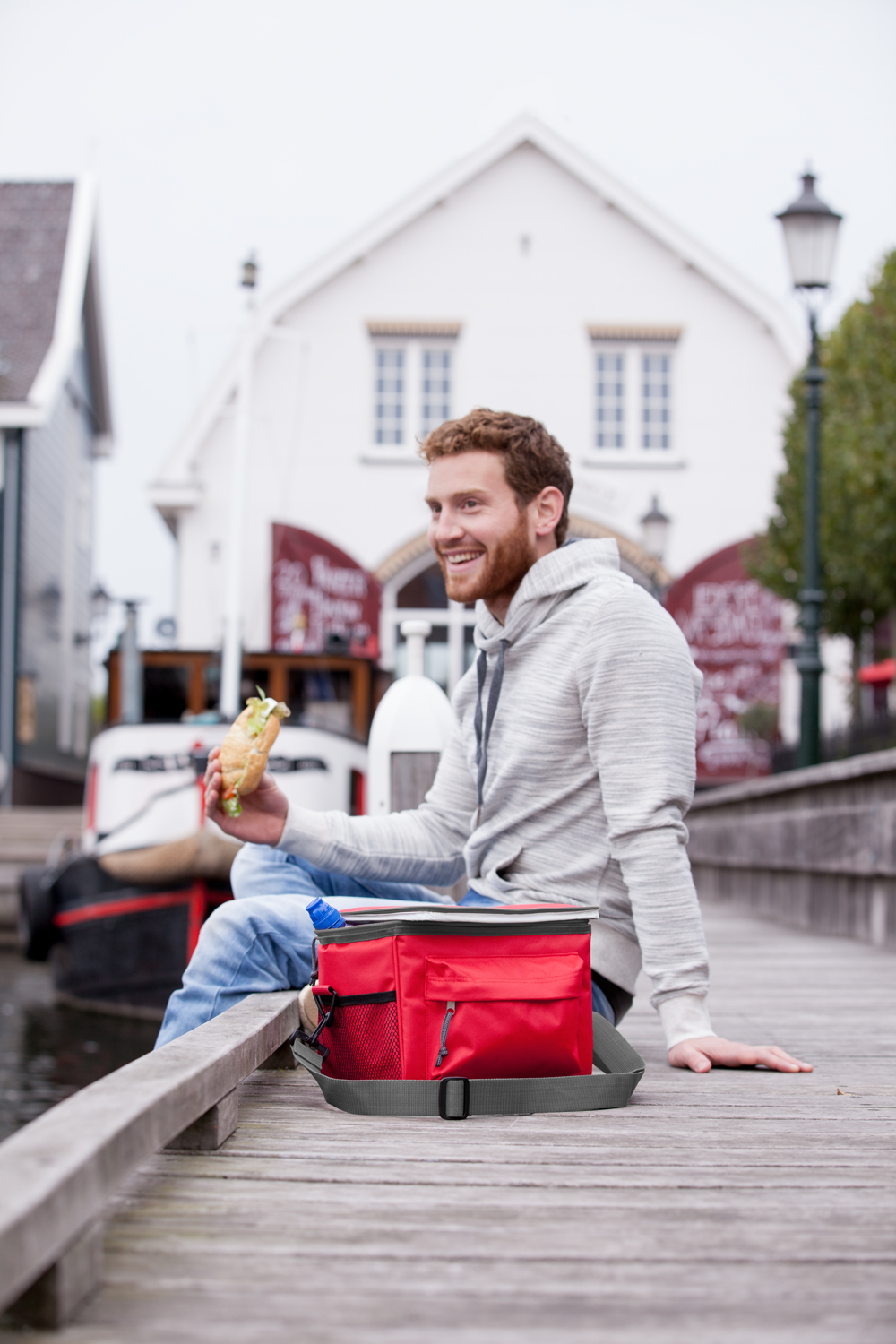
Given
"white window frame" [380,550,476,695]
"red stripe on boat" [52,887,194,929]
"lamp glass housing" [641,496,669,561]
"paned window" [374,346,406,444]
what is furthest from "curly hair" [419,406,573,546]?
"paned window" [374,346,406,444]

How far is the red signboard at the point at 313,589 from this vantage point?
18.0 metres

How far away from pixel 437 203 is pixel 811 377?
34.7 ft

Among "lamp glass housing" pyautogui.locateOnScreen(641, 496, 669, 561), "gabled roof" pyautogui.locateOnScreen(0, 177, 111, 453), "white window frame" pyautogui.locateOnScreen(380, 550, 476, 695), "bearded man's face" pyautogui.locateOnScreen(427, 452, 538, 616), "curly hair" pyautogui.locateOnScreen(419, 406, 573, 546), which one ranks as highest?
"gabled roof" pyautogui.locateOnScreen(0, 177, 111, 453)

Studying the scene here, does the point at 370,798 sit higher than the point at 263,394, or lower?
lower

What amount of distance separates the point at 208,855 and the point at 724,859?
4.34 metres

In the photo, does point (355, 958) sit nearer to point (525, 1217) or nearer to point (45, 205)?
point (525, 1217)

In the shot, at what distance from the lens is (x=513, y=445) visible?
2.88m

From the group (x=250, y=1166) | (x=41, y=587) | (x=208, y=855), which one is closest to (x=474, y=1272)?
(x=250, y=1166)

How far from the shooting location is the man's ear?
296cm

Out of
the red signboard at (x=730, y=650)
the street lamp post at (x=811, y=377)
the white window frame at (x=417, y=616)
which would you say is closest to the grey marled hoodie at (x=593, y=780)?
the street lamp post at (x=811, y=377)

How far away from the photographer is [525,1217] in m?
1.74

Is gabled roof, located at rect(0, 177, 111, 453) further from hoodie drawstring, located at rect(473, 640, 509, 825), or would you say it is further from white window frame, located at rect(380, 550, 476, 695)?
hoodie drawstring, located at rect(473, 640, 509, 825)

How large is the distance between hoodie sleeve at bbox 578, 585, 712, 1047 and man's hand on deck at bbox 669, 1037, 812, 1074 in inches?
3.8

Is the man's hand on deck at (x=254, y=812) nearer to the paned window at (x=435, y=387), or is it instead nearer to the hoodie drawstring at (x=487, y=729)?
the hoodie drawstring at (x=487, y=729)
